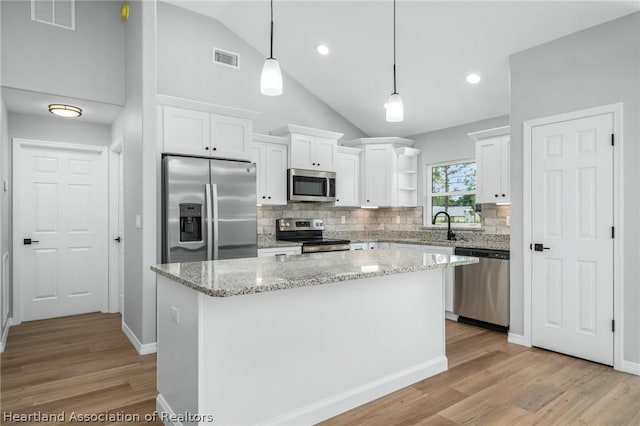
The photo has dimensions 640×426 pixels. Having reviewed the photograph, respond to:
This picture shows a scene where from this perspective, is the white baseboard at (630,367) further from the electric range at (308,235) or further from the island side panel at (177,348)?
the island side panel at (177,348)

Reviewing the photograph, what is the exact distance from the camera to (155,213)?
138 inches

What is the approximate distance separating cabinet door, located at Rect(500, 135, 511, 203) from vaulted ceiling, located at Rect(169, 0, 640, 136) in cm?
62

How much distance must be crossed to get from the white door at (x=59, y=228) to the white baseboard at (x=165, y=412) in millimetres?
3133

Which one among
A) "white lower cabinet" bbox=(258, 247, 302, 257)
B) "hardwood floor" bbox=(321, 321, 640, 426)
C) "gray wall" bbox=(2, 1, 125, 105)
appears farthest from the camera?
"white lower cabinet" bbox=(258, 247, 302, 257)

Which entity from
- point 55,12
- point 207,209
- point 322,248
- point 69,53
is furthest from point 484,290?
point 55,12

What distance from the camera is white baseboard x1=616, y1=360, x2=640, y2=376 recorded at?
117 inches

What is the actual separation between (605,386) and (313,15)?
428 cm

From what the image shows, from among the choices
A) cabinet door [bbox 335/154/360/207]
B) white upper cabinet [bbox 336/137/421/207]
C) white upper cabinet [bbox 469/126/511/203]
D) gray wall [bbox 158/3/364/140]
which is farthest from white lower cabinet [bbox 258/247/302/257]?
white upper cabinet [bbox 469/126/511/203]

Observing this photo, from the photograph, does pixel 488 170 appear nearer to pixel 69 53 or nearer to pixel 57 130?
pixel 69 53

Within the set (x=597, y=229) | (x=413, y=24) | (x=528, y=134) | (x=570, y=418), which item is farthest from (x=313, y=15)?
(x=570, y=418)

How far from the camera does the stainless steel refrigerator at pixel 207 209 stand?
3625 millimetres

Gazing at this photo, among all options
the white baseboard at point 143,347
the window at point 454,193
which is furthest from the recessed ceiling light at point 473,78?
the white baseboard at point 143,347

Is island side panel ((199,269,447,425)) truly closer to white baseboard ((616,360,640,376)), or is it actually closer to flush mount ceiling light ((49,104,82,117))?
white baseboard ((616,360,640,376))

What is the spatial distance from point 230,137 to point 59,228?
2469 mm
